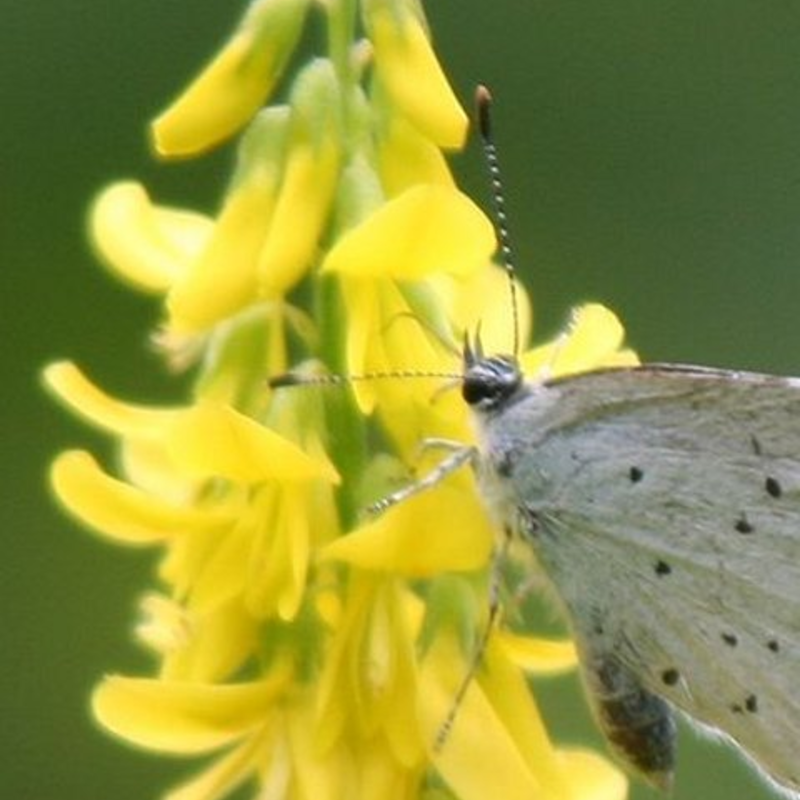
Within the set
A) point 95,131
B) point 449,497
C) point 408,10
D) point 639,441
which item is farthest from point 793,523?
point 95,131

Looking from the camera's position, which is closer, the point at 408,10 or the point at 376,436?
the point at 408,10

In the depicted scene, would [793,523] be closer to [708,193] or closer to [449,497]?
[449,497]

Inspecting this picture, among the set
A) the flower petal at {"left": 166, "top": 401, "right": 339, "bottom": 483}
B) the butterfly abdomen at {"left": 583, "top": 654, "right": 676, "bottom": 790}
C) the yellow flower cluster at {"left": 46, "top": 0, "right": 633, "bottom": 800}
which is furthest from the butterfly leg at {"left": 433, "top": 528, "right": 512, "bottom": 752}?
the flower petal at {"left": 166, "top": 401, "right": 339, "bottom": 483}

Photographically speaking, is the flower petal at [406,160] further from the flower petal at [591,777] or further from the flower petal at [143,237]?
the flower petal at [591,777]

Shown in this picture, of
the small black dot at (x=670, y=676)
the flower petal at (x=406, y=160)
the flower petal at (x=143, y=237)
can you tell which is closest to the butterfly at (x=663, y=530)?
the small black dot at (x=670, y=676)

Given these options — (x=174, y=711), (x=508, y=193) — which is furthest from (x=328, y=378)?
(x=508, y=193)

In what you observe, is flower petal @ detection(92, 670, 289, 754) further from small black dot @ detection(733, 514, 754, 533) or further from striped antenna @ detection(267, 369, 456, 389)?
small black dot @ detection(733, 514, 754, 533)

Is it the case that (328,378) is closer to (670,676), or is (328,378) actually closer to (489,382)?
(489,382)
